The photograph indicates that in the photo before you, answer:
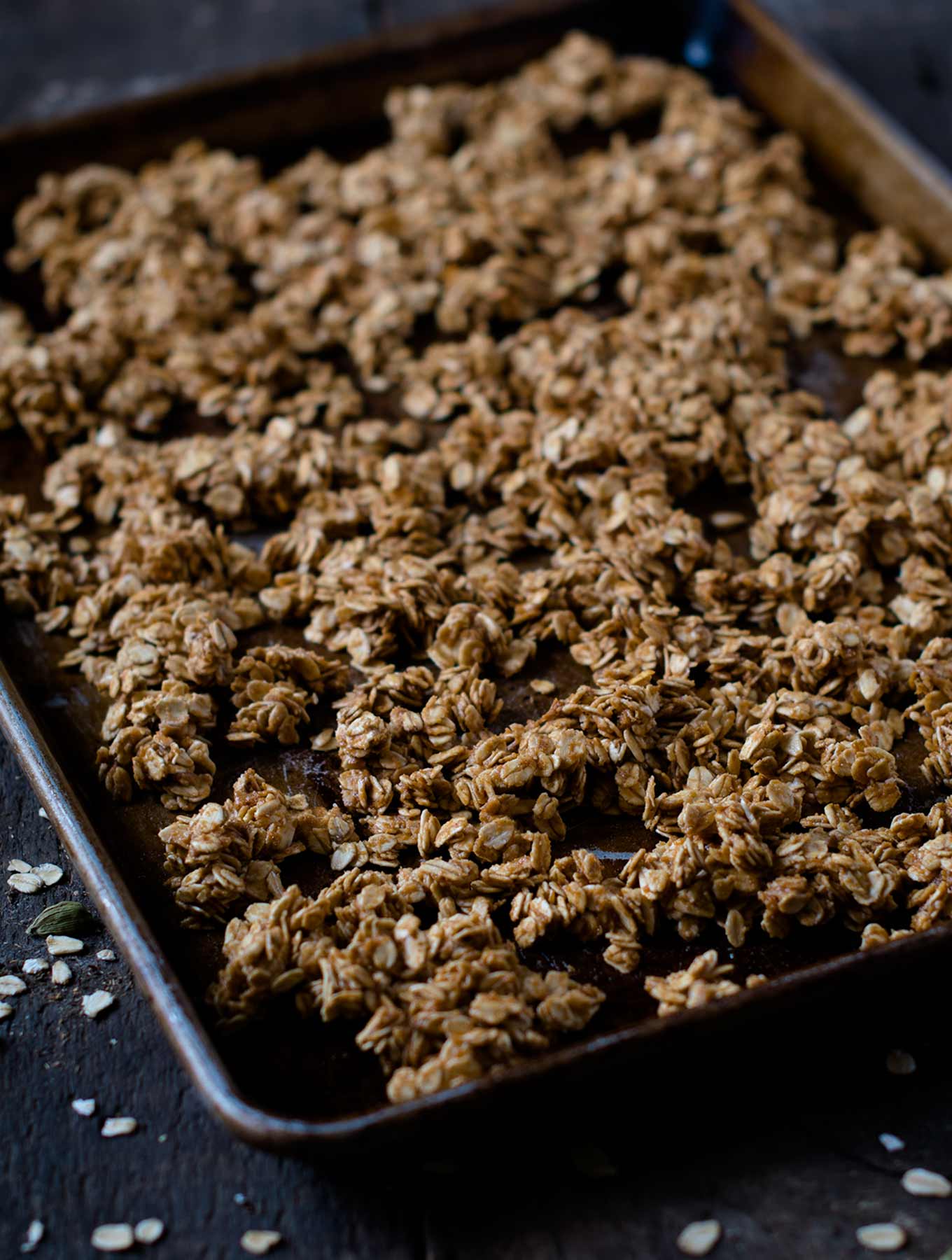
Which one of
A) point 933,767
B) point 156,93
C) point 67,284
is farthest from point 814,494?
point 156,93

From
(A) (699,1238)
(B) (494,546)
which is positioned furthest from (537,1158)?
(B) (494,546)

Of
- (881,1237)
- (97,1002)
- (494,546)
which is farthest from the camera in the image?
(494,546)

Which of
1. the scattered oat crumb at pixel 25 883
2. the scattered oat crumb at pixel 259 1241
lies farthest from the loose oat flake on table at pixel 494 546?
the scattered oat crumb at pixel 259 1241

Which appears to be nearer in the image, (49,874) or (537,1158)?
(537,1158)

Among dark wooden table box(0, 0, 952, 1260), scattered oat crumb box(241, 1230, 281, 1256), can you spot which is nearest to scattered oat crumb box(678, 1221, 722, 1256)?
dark wooden table box(0, 0, 952, 1260)

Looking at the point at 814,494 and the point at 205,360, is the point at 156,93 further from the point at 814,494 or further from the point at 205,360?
the point at 814,494

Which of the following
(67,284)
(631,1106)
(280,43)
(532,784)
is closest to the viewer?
(631,1106)

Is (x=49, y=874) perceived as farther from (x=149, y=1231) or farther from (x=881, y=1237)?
(x=881, y=1237)
